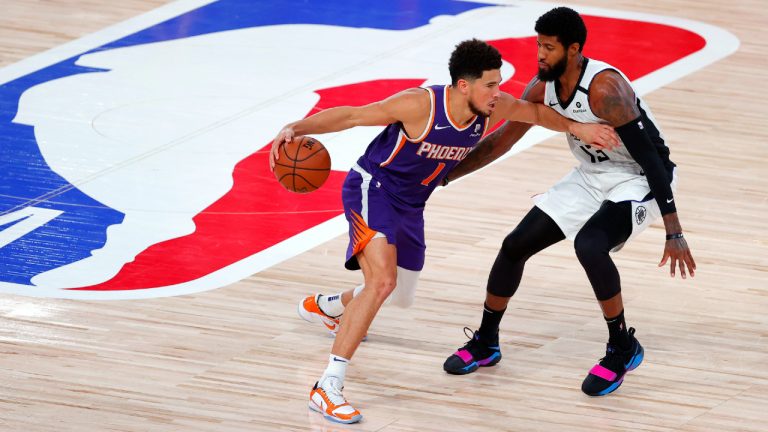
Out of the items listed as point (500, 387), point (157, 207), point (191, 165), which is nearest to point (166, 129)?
point (191, 165)

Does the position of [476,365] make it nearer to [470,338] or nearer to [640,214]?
[470,338]

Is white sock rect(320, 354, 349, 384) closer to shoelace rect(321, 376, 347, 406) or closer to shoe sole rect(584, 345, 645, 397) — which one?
shoelace rect(321, 376, 347, 406)

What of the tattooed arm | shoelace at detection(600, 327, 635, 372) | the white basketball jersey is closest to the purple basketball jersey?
the tattooed arm

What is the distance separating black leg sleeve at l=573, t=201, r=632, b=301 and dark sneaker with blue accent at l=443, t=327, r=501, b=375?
0.63 meters

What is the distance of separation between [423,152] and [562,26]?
2.72ft

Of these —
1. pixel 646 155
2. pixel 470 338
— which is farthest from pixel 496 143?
pixel 470 338

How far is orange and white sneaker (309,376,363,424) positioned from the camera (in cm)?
574

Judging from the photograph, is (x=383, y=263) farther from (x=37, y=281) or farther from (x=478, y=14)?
(x=478, y=14)

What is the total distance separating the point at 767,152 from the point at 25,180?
5.22m

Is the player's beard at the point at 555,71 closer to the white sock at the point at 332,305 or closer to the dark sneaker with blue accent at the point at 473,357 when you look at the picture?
the dark sneaker with blue accent at the point at 473,357

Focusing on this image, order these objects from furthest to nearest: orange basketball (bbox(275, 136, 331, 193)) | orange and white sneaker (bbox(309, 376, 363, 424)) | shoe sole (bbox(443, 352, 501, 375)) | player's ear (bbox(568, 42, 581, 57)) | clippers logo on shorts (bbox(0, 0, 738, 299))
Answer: clippers logo on shorts (bbox(0, 0, 738, 299))
shoe sole (bbox(443, 352, 501, 375))
orange basketball (bbox(275, 136, 331, 193))
player's ear (bbox(568, 42, 581, 57))
orange and white sneaker (bbox(309, 376, 363, 424))

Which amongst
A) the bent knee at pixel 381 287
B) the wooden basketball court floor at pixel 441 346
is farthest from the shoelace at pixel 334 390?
the bent knee at pixel 381 287

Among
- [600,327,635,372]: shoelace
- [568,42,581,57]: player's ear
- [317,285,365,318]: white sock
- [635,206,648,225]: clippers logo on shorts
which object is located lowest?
[600,327,635,372]: shoelace

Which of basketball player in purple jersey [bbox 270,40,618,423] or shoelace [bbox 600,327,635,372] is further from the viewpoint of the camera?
shoelace [bbox 600,327,635,372]
